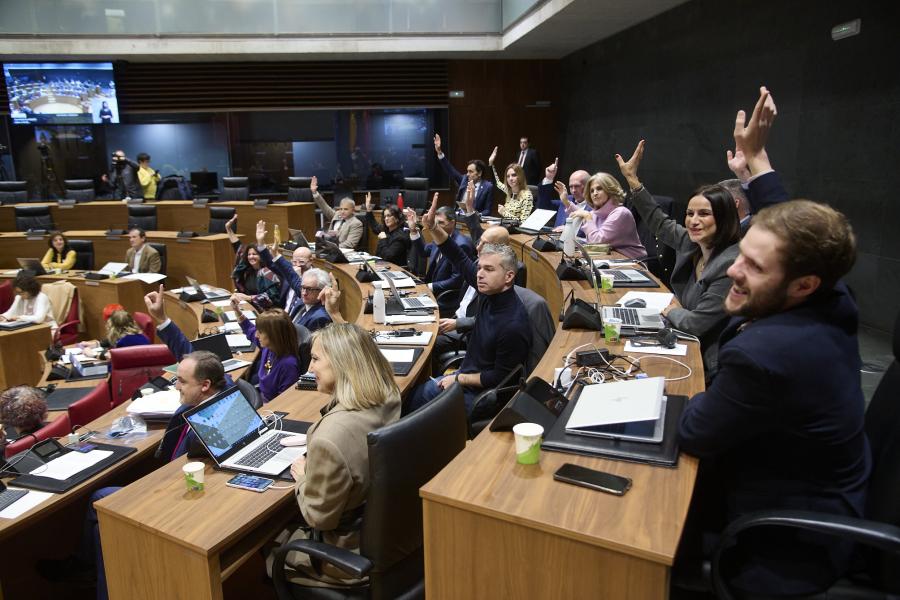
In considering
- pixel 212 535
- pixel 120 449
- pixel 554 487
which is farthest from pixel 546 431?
pixel 120 449

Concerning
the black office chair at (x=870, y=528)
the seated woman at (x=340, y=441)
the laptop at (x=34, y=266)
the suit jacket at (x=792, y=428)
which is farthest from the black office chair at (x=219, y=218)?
the black office chair at (x=870, y=528)

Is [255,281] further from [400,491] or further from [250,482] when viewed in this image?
[400,491]

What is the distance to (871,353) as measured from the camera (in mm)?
4781

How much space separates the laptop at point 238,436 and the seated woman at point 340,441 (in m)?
0.14

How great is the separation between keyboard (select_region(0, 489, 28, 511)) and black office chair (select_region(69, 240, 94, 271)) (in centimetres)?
652

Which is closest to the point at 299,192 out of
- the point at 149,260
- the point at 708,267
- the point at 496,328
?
the point at 149,260

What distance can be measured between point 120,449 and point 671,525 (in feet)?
8.50

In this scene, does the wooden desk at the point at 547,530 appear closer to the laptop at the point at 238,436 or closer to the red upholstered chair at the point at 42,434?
the laptop at the point at 238,436

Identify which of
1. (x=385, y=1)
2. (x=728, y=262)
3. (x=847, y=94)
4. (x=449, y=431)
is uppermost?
(x=385, y=1)

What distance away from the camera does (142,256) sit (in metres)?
8.06

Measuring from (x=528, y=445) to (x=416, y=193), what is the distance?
28.5 feet

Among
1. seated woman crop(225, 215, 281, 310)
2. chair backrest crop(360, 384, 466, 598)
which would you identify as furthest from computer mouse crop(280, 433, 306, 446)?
seated woman crop(225, 215, 281, 310)

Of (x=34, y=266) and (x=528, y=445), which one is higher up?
(x=528, y=445)

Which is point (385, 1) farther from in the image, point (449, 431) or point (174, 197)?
point (449, 431)
